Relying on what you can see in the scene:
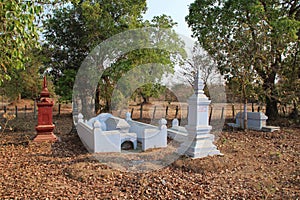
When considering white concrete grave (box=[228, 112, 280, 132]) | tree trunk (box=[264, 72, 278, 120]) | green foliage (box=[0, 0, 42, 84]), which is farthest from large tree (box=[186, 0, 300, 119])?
green foliage (box=[0, 0, 42, 84])

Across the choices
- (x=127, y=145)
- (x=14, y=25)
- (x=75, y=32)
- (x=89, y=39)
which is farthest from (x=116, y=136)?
(x=75, y=32)

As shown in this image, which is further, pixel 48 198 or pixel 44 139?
pixel 44 139

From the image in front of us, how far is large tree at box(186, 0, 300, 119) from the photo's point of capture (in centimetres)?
1169

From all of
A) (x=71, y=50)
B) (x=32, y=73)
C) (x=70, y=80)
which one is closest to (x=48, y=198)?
(x=70, y=80)

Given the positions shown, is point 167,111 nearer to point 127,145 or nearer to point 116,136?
point 127,145

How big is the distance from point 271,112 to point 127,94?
8.32 meters

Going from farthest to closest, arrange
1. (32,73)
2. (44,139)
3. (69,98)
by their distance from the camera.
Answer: (32,73) → (69,98) → (44,139)

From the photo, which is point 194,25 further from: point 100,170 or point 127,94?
point 100,170

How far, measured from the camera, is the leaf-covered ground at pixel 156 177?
4701 mm

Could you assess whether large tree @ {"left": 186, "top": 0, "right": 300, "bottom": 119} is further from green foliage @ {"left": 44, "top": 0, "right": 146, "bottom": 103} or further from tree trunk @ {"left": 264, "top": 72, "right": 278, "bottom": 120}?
green foliage @ {"left": 44, "top": 0, "right": 146, "bottom": 103}

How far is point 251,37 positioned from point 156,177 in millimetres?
9450

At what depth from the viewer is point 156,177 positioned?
551cm

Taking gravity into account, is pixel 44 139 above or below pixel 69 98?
below

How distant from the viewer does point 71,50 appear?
12727mm
